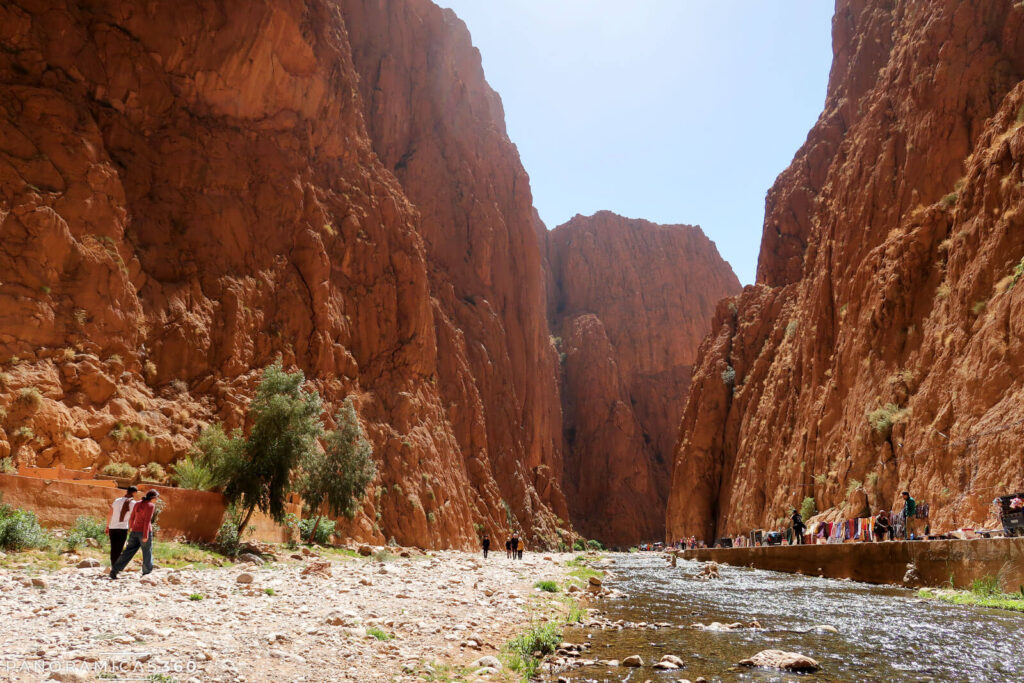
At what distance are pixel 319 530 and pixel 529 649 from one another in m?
20.9

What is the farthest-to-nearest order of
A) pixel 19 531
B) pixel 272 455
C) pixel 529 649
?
pixel 272 455
pixel 19 531
pixel 529 649

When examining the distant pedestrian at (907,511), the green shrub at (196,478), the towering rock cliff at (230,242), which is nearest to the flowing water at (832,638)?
the distant pedestrian at (907,511)

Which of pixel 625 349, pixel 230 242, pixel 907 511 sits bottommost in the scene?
pixel 907 511

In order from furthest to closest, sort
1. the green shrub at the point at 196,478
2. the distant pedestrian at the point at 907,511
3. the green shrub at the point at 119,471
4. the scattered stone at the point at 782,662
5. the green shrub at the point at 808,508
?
the green shrub at the point at 808,508 → the green shrub at the point at 119,471 → the green shrub at the point at 196,478 → the distant pedestrian at the point at 907,511 → the scattered stone at the point at 782,662

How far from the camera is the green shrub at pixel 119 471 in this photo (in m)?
21.6

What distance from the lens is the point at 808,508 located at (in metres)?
31.0

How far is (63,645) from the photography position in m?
5.85

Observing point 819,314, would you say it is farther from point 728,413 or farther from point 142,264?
point 142,264

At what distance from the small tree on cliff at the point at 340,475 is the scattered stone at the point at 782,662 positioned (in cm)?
2109

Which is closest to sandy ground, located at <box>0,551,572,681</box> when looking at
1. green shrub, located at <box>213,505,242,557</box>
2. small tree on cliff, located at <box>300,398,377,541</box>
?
green shrub, located at <box>213,505,242,557</box>

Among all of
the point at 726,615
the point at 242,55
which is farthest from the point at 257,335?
the point at 726,615

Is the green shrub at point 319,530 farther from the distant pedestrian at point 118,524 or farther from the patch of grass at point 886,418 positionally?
the patch of grass at point 886,418

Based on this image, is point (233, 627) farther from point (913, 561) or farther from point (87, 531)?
point (913, 561)

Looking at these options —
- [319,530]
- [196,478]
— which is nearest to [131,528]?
[196,478]
